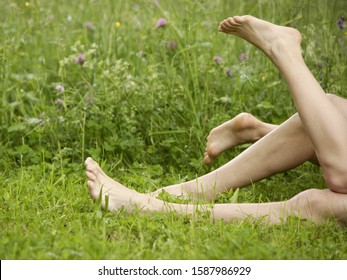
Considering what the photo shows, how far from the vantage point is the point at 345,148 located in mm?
2881

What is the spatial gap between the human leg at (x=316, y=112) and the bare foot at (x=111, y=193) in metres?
0.74

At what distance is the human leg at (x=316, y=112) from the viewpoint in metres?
2.89

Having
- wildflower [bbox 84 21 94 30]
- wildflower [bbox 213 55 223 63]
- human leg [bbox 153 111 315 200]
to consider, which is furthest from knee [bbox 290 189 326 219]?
wildflower [bbox 84 21 94 30]

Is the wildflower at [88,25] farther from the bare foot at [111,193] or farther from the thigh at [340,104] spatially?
the thigh at [340,104]

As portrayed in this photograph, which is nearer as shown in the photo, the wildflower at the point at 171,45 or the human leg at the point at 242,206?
the human leg at the point at 242,206

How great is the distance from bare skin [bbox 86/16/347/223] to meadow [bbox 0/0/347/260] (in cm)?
7

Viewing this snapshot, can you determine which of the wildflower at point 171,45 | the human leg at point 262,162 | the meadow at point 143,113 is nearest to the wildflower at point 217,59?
the meadow at point 143,113

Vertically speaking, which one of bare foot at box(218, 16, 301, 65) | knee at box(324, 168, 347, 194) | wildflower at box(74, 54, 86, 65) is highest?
bare foot at box(218, 16, 301, 65)

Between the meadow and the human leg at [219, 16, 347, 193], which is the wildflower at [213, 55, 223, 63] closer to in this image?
the meadow

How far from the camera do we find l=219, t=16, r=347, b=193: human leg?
114 inches

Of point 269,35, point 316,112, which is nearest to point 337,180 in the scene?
point 316,112

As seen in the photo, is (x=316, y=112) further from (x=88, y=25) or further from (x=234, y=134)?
(x=88, y=25)

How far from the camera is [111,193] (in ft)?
10.3
